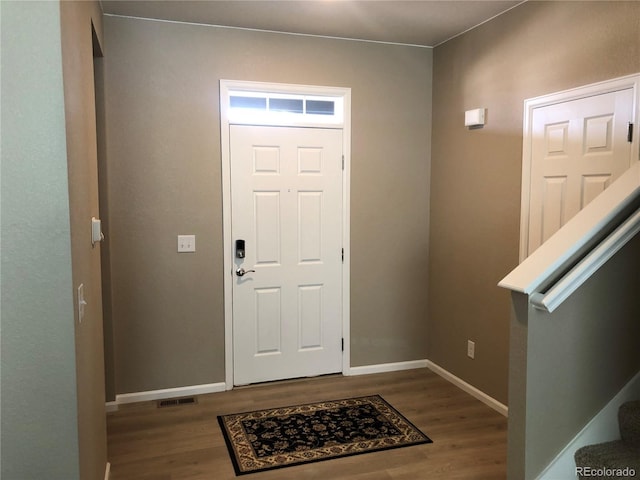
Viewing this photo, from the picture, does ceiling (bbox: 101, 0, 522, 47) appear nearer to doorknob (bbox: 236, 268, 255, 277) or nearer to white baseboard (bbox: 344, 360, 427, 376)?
doorknob (bbox: 236, 268, 255, 277)

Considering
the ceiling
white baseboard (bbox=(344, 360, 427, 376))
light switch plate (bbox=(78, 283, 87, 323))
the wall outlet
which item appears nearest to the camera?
light switch plate (bbox=(78, 283, 87, 323))

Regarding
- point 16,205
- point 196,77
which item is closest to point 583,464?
point 16,205

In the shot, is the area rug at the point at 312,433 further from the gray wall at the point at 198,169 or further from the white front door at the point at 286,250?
the gray wall at the point at 198,169

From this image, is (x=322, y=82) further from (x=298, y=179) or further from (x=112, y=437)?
(x=112, y=437)

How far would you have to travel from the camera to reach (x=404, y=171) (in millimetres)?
4188

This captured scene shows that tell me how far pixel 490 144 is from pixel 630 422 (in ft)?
6.41

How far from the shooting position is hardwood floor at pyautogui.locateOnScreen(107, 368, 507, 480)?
8.96 ft

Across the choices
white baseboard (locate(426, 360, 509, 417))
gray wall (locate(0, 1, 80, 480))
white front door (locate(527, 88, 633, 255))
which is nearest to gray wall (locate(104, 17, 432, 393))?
white baseboard (locate(426, 360, 509, 417))

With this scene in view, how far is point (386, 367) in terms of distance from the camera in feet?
14.1

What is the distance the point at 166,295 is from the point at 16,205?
2.20 m

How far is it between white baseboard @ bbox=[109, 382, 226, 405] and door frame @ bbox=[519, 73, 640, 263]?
2.37 meters

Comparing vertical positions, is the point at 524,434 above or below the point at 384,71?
below

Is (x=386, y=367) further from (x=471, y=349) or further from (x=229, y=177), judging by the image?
(x=229, y=177)

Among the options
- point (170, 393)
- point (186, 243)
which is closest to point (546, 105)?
point (186, 243)
